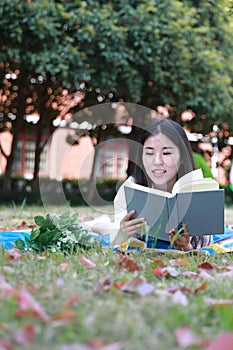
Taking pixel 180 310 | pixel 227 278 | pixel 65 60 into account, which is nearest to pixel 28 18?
pixel 65 60

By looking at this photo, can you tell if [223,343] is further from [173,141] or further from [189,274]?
[173,141]

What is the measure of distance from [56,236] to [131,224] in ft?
1.28

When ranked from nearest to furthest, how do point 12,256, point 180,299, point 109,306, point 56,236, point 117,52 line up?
point 109,306 → point 180,299 → point 12,256 → point 56,236 → point 117,52

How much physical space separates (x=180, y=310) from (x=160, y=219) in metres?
1.18

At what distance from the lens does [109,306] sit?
1.32 m

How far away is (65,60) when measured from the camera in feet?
22.3

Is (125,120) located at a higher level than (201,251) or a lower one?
higher

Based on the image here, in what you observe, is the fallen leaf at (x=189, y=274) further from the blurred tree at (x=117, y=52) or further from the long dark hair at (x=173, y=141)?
the blurred tree at (x=117, y=52)

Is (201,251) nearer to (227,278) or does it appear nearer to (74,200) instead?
(227,278)

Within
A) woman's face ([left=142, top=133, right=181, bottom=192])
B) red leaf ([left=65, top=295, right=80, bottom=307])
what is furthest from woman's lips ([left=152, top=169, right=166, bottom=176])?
red leaf ([left=65, top=295, right=80, bottom=307])

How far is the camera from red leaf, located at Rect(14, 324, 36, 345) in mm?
1071

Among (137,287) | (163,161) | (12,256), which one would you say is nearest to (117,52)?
(163,161)

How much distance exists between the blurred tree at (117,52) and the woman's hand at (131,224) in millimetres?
4354

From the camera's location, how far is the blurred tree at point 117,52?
6.65 metres
